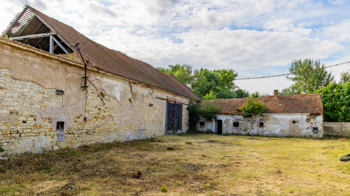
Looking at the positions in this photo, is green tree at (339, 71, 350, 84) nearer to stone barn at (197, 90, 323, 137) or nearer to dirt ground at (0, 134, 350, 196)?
stone barn at (197, 90, 323, 137)

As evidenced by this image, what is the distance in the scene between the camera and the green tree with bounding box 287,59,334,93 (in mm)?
34438

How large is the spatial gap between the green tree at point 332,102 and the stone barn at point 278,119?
220 inches

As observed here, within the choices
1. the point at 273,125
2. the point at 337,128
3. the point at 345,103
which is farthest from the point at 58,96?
the point at 345,103

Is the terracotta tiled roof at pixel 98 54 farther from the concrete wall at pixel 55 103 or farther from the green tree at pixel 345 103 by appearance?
the green tree at pixel 345 103

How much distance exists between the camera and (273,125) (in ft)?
64.0

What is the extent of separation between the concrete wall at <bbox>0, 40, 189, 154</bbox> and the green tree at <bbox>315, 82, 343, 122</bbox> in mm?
Result: 22918

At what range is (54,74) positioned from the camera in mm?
7871

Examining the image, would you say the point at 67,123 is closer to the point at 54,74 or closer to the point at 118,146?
the point at 54,74

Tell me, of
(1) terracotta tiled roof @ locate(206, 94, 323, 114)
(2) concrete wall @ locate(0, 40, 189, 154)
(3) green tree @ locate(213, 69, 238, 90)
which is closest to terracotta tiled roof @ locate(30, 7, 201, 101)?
(2) concrete wall @ locate(0, 40, 189, 154)

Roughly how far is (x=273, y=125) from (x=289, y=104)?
8.54 feet

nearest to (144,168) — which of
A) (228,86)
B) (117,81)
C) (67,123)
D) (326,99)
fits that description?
(67,123)

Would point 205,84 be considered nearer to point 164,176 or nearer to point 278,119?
point 278,119

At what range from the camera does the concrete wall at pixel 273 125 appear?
18245mm

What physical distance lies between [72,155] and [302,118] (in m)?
18.6
